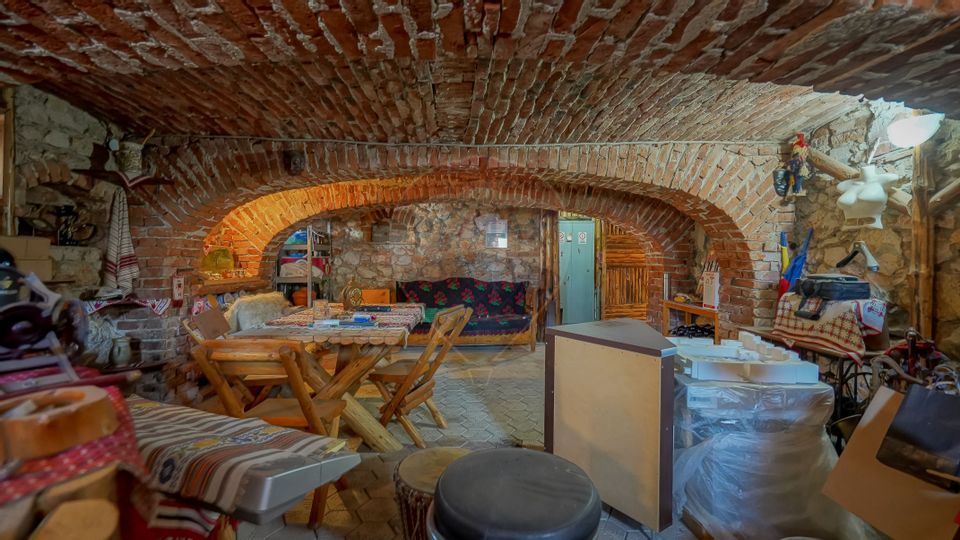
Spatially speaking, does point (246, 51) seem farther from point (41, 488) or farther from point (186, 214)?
point (186, 214)

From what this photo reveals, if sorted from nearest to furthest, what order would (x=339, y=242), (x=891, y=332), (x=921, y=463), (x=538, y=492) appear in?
1. (x=538, y=492)
2. (x=921, y=463)
3. (x=891, y=332)
4. (x=339, y=242)

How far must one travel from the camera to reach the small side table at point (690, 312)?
3.51 meters

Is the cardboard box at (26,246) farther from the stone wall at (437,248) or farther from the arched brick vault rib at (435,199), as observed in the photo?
the stone wall at (437,248)

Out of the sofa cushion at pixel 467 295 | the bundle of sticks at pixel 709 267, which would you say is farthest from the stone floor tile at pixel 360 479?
the sofa cushion at pixel 467 295

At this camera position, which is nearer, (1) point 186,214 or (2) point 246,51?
(2) point 246,51

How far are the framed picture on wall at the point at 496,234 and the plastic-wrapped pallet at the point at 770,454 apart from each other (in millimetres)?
4999

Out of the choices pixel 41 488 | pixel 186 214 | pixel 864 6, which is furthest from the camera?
pixel 186 214

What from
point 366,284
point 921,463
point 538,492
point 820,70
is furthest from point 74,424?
point 366,284

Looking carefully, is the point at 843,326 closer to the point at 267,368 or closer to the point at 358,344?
the point at 358,344

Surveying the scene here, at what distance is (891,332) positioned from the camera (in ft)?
7.97

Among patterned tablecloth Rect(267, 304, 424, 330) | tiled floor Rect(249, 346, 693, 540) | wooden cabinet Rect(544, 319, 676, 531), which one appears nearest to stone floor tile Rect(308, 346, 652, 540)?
tiled floor Rect(249, 346, 693, 540)

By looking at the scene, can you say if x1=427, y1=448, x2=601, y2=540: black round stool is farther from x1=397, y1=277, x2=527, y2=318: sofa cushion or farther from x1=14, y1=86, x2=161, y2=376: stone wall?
x1=397, y1=277, x2=527, y2=318: sofa cushion

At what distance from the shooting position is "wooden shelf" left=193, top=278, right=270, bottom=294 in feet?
12.2

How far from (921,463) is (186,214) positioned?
4.16m
